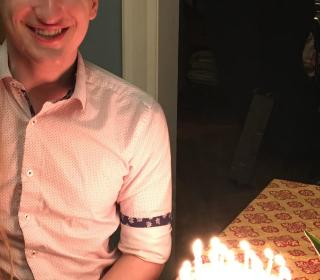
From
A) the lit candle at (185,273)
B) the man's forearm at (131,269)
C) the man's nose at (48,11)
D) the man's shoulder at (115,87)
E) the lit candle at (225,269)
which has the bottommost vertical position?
the man's forearm at (131,269)

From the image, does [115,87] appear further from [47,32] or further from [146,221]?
[146,221]

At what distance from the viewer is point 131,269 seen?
1156mm

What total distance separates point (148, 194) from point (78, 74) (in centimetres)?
29

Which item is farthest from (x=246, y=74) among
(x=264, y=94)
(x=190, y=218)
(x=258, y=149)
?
(x=190, y=218)

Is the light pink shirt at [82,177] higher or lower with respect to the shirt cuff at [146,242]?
higher

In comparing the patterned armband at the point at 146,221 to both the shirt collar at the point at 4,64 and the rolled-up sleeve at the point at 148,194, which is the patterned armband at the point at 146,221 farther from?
the shirt collar at the point at 4,64

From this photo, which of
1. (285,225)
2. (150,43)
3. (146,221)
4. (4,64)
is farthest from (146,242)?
(150,43)

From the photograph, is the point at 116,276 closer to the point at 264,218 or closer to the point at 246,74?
the point at 264,218

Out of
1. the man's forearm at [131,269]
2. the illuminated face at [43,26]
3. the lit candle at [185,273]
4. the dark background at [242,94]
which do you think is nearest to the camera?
the lit candle at [185,273]

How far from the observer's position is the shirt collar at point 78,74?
1.10 meters

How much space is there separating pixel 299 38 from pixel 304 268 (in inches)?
89.1

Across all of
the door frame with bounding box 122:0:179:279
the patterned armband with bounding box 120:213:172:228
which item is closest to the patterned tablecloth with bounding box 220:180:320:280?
the patterned armband with bounding box 120:213:172:228

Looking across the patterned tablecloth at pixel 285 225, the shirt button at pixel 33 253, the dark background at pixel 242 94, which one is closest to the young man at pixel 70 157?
the shirt button at pixel 33 253

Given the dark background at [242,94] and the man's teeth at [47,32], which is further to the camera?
the dark background at [242,94]
